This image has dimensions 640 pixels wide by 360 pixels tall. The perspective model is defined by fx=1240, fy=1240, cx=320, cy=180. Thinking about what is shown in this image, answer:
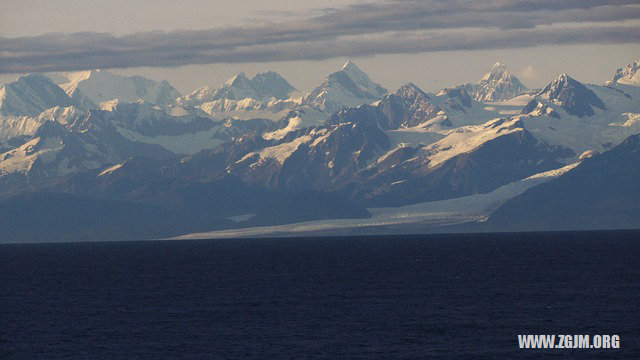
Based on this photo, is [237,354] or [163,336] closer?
[237,354]

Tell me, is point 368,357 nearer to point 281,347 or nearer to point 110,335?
point 281,347

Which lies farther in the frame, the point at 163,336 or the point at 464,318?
the point at 464,318

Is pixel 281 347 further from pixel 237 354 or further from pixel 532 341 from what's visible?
pixel 532 341

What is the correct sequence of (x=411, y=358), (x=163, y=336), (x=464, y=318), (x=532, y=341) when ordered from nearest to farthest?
1. (x=411, y=358)
2. (x=532, y=341)
3. (x=163, y=336)
4. (x=464, y=318)

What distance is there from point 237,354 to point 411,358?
896 inches

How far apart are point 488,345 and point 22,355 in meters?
60.7

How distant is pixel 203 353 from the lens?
6314 inches

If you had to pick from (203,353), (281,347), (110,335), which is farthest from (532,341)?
(110,335)

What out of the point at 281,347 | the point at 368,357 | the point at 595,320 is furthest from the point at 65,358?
the point at 595,320

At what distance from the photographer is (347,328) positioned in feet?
596

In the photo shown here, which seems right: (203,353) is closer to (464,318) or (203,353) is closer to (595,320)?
(464,318)

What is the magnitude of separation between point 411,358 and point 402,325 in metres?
30.8

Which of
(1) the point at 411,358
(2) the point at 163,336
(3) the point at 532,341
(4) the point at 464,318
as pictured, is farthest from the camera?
(4) the point at 464,318

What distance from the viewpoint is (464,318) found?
19088 cm
